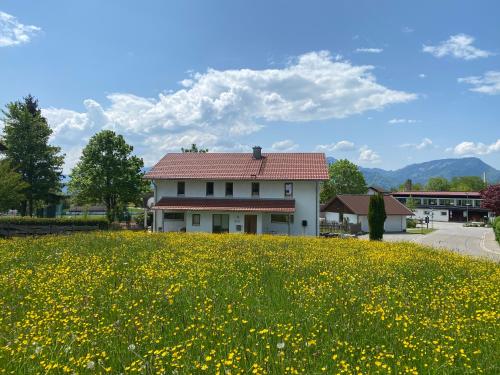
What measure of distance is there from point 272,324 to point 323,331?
0.85m

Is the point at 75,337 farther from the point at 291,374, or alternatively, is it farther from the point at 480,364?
the point at 480,364

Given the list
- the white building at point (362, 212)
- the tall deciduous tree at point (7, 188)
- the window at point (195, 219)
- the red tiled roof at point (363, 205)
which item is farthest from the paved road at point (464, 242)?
the tall deciduous tree at point (7, 188)

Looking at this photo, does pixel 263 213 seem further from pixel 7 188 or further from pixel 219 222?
pixel 7 188

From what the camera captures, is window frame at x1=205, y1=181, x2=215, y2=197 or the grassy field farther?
window frame at x1=205, y1=181, x2=215, y2=197

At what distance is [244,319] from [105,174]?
138ft

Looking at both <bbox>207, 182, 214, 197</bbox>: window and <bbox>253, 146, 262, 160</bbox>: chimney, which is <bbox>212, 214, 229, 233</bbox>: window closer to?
<bbox>207, 182, 214, 197</bbox>: window

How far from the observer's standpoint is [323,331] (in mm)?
6137

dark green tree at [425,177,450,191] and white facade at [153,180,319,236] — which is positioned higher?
dark green tree at [425,177,450,191]

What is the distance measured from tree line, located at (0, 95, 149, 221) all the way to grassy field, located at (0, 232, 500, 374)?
112 ft

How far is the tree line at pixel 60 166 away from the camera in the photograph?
41.2 metres

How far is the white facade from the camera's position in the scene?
34312mm

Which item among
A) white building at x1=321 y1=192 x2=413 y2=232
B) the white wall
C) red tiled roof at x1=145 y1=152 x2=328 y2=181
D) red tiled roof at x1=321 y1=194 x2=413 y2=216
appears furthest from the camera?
the white wall

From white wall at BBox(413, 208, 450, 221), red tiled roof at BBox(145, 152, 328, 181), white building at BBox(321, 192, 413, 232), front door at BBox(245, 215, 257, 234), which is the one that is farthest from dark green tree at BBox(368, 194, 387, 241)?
white wall at BBox(413, 208, 450, 221)

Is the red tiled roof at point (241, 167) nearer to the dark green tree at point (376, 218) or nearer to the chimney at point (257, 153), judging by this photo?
the chimney at point (257, 153)
